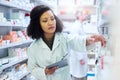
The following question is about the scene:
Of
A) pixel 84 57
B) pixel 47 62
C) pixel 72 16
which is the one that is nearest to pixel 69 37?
pixel 47 62

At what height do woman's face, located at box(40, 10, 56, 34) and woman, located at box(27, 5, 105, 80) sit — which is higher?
woman's face, located at box(40, 10, 56, 34)

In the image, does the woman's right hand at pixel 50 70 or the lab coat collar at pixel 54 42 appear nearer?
the woman's right hand at pixel 50 70

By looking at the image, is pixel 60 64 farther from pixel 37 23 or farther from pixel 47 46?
pixel 37 23

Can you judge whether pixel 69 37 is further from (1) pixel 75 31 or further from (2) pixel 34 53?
A: (1) pixel 75 31

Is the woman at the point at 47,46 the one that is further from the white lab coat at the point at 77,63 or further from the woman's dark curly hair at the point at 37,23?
the white lab coat at the point at 77,63

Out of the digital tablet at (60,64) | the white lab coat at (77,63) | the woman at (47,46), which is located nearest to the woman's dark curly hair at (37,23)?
the woman at (47,46)

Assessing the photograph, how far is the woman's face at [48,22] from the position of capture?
1.65m

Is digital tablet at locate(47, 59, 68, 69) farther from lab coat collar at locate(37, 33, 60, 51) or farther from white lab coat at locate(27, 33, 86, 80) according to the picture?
lab coat collar at locate(37, 33, 60, 51)

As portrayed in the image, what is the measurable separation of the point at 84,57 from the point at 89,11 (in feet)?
7.99

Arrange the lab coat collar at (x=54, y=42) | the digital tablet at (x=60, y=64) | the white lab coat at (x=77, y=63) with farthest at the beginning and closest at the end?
the white lab coat at (x=77, y=63) → the lab coat collar at (x=54, y=42) → the digital tablet at (x=60, y=64)

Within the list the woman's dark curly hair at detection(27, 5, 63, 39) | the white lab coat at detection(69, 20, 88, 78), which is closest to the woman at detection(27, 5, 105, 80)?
the woman's dark curly hair at detection(27, 5, 63, 39)

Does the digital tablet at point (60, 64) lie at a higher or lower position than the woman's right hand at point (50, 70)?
higher

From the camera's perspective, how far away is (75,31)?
111 inches

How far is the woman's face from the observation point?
165cm
